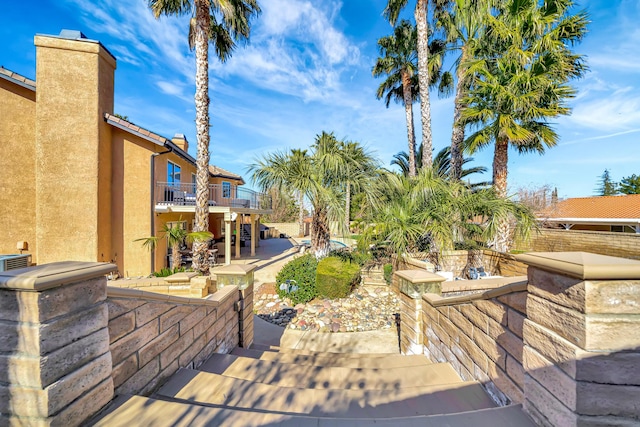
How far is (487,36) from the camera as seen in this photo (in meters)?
8.77

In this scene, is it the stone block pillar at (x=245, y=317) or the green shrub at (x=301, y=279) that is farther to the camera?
the green shrub at (x=301, y=279)

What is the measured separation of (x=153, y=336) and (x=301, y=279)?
5.09 metres

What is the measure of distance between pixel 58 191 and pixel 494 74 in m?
15.5

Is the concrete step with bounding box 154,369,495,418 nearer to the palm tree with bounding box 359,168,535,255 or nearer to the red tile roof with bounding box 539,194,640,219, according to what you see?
the palm tree with bounding box 359,168,535,255

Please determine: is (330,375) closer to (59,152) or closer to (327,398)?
(327,398)

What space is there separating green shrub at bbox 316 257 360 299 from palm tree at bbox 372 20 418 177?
907cm

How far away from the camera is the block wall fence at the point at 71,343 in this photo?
4.23ft

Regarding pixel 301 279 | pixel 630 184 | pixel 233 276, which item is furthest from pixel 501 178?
pixel 630 184

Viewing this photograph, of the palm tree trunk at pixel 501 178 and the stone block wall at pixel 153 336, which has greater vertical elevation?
the palm tree trunk at pixel 501 178

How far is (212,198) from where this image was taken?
14867 mm

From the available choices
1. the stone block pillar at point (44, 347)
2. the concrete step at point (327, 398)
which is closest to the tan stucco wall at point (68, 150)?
the concrete step at point (327, 398)

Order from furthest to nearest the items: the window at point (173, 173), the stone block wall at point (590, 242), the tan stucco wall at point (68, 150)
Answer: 1. the window at point (173, 173)
2. the stone block wall at point (590, 242)
3. the tan stucco wall at point (68, 150)

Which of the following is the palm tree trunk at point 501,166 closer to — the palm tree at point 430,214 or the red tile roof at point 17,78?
the palm tree at point 430,214

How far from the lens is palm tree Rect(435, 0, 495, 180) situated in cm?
895
